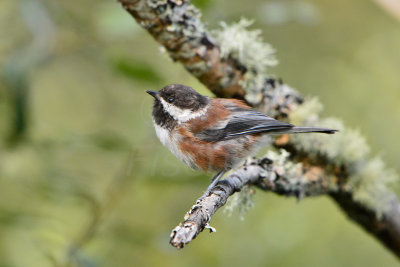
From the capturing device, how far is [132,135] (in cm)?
369

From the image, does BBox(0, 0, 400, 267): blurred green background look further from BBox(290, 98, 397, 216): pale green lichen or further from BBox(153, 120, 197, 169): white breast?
BBox(290, 98, 397, 216): pale green lichen

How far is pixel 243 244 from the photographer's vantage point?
4.36 m

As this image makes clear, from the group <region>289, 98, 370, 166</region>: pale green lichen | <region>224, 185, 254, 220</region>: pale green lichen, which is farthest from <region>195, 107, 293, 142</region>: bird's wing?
<region>224, 185, 254, 220</region>: pale green lichen

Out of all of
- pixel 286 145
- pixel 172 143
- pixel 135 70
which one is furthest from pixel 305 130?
pixel 135 70

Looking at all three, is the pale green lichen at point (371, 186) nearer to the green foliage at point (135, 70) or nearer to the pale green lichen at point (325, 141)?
the pale green lichen at point (325, 141)

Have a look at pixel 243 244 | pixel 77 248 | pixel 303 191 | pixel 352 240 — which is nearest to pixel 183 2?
pixel 303 191

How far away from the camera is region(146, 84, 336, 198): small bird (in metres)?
3.00

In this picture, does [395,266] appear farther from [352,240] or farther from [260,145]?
[260,145]

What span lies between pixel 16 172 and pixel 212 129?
4.76ft

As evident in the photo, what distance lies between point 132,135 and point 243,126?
1.00 metres

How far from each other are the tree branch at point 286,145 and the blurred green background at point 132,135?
39 cm

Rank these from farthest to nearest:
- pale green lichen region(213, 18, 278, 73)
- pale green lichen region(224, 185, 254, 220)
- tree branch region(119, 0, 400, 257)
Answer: pale green lichen region(213, 18, 278, 73) → pale green lichen region(224, 185, 254, 220) → tree branch region(119, 0, 400, 257)

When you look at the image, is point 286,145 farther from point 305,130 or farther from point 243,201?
point 243,201

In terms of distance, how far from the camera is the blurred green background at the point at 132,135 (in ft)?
10.4
